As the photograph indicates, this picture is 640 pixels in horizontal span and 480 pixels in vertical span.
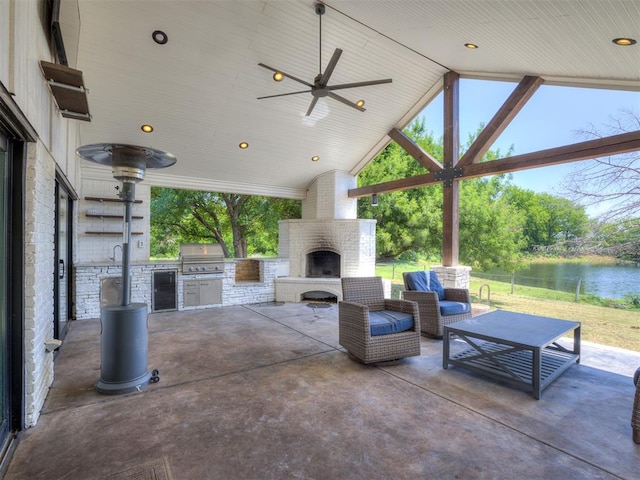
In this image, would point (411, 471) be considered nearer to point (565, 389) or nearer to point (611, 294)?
point (565, 389)

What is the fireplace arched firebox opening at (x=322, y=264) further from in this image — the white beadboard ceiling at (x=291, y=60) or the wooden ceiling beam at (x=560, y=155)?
the wooden ceiling beam at (x=560, y=155)

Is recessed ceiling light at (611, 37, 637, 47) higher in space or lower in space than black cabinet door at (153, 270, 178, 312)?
higher

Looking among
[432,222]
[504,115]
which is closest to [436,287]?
[504,115]

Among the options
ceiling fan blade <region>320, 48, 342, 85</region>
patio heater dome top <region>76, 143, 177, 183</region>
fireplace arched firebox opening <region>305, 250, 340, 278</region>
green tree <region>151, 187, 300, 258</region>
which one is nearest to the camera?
patio heater dome top <region>76, 143, 177, 183</region>

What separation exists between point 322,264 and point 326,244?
505 mm

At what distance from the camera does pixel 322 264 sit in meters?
7.43

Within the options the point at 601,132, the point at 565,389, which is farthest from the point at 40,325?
the point at 601,132

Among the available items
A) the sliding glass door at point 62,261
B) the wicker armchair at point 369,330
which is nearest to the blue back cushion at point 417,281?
the wicker armchair at point 369,330

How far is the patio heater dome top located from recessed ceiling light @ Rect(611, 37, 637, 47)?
13.5 feet

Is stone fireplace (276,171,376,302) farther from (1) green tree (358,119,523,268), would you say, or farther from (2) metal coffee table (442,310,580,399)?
(2) metal coffee table (442,310,580,399)

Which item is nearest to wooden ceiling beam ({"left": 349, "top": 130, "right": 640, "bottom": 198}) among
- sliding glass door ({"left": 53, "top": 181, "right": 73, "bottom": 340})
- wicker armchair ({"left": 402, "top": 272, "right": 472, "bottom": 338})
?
wicker armchair ({"left": 402, "top": 272, "right": 472, "bottom": 338})

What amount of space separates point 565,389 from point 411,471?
191cm

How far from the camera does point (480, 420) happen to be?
2303 mm

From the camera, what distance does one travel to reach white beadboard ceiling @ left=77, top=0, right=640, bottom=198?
3.27 meters
